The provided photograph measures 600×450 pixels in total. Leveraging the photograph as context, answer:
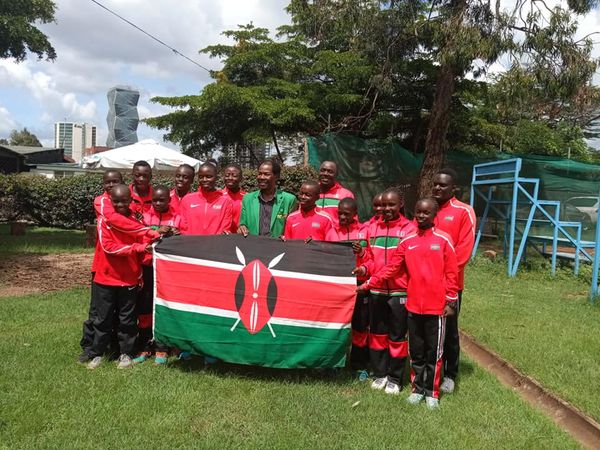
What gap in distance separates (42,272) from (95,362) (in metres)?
5.02

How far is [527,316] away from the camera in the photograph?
675 centimetres

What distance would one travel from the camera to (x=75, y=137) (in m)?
86.9

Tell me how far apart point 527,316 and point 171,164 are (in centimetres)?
926

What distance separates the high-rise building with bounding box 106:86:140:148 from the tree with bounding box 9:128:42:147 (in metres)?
50.4

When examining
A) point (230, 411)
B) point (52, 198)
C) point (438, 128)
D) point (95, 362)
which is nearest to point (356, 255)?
point (230, 411)

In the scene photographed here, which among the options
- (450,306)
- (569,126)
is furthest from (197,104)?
(569,126)

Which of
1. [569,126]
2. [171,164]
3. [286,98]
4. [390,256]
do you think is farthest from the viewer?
[569,126]

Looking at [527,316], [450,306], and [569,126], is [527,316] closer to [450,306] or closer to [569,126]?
[450,306]

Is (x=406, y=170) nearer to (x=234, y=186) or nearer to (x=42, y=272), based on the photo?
(x=234, y=186)

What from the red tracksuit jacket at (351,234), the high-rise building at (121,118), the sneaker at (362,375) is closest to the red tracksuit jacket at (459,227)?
the red tracksuit jacket at (351,234)

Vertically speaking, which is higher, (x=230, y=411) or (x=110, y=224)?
(x=110, y=224)

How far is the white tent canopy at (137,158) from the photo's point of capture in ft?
42.6

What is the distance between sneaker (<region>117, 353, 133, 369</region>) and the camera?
181 inches

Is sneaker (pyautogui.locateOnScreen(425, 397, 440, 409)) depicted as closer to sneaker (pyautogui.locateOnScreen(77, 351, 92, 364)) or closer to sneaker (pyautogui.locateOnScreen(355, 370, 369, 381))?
sneaker (pyautogui.locateOnScreen(355, 370, 369, 381))
